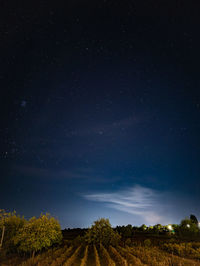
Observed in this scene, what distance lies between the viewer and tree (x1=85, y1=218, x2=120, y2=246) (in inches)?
1703

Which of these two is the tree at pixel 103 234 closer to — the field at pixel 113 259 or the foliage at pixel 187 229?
the field at pixel 113 259

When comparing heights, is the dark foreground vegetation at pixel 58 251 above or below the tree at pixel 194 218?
below

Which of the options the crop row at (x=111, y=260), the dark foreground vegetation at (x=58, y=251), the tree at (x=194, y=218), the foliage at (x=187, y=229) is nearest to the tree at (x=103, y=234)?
the dark foreground vegetation at (x=58, y=251)

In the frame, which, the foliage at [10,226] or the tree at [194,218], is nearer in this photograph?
the foliage at [10,226]

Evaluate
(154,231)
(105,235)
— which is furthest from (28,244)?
(154,231)

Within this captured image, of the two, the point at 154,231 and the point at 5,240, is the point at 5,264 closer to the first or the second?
the point at 5,240

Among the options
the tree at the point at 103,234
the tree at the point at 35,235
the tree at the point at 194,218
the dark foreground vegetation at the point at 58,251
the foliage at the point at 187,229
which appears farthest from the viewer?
the tree at the point at 194,218

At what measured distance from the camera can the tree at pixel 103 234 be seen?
43250 millimetres

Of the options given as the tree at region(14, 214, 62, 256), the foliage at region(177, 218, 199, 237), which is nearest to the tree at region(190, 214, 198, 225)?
the foliage at region(177, 218, 199, 237)

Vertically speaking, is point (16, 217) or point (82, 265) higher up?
point (16, 217)

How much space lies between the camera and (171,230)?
85812mm

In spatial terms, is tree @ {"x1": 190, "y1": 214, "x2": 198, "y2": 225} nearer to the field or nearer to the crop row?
the field

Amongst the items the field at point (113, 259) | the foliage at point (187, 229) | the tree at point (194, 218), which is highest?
the tree at point (194, 218)

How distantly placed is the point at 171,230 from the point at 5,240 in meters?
72.9
